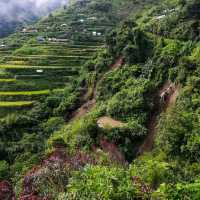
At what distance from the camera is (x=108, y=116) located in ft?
132

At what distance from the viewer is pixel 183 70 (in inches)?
1518

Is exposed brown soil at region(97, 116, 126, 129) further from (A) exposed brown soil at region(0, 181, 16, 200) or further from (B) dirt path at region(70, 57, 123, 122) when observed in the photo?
(A) exposed brown soil at region(0, 181, 16, 200)

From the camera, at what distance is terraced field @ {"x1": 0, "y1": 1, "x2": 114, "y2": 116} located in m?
49.7

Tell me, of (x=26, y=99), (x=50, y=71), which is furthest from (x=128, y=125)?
(x=50, y=71)

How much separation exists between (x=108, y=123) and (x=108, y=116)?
1.97 metres

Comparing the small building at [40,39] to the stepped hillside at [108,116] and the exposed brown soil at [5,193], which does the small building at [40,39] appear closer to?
the stepped hillside at [108,116]

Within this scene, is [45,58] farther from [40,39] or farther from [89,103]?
[40,39]

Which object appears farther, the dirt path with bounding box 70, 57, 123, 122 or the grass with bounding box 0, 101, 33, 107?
the dirt path with bounding box 70, 57, 123, 122

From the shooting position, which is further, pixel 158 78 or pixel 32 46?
pixel 32 46

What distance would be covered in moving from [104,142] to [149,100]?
250 inches

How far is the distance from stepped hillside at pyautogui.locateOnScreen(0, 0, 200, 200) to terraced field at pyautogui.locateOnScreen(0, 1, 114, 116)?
0.14m

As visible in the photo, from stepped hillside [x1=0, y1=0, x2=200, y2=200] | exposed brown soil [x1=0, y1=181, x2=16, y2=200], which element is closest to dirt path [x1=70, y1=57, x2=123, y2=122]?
stepped hillside [x1=0, y1=0, x2=200, y2=200]

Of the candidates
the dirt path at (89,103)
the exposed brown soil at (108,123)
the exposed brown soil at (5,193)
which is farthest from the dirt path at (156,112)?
the exposed brown soil at (5,193)

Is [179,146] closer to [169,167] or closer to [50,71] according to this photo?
[169,167]
